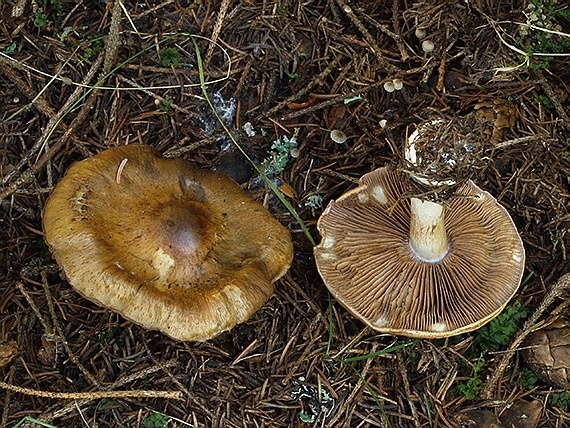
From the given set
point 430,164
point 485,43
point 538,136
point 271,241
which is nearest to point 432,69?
point 485,43

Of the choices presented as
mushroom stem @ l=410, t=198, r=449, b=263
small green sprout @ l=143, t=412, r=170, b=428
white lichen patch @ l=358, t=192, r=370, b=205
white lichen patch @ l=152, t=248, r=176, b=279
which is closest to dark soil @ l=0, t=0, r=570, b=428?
small green sprout @ l=143, t=412, r=170, b=428

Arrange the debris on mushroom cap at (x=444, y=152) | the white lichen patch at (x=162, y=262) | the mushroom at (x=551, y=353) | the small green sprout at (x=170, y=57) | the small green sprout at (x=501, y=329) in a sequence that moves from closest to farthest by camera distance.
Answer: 1. the debris on mushroom cap at (x=444, y=152)
2. the white lichen patch at (x=162, y=262)
3. the mushroom at (x=551, y=353)
4. the small green sprout at (x=501, y=329)
5. the small green sprout at (x=170, y=57)

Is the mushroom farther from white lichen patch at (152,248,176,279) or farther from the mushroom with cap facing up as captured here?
white lichen patch at (152,248,176,279)

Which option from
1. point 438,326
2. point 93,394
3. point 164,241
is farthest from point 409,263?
point 93,394

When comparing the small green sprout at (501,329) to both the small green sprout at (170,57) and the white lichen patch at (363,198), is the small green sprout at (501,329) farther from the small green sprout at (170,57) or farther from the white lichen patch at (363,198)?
the small green sprout at (170,57)

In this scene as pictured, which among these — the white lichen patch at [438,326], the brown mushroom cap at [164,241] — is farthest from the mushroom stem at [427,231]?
the brown mushroom cap at [164,241]

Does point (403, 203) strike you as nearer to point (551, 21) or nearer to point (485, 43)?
point (485, 43)
